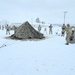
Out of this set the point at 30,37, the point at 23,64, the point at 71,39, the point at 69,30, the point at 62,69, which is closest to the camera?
the point at 62,69

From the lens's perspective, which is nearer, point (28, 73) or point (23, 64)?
point (28, 73)

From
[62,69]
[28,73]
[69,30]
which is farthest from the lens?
[69,30]

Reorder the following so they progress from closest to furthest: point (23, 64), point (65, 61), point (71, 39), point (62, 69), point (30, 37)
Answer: point (62, 69), point (23, 64), point (65, 61), point (71, 39), point (30, 37)

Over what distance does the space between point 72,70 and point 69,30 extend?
8.71 metres

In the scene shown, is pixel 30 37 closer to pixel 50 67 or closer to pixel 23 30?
pixel 23 30

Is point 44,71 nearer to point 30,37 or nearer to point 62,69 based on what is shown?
point 62,69

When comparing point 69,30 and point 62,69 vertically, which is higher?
point 69,30

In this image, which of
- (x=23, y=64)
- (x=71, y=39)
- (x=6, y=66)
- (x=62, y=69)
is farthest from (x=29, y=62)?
(x=71, y=39)

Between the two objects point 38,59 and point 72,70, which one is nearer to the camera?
point 72,70

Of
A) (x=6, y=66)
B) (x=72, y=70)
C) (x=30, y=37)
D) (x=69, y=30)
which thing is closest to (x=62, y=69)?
(x=72, y=70)

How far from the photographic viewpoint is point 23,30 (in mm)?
21828

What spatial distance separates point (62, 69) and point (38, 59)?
80.9 inches

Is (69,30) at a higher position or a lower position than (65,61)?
higher

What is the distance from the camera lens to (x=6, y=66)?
8.56m
